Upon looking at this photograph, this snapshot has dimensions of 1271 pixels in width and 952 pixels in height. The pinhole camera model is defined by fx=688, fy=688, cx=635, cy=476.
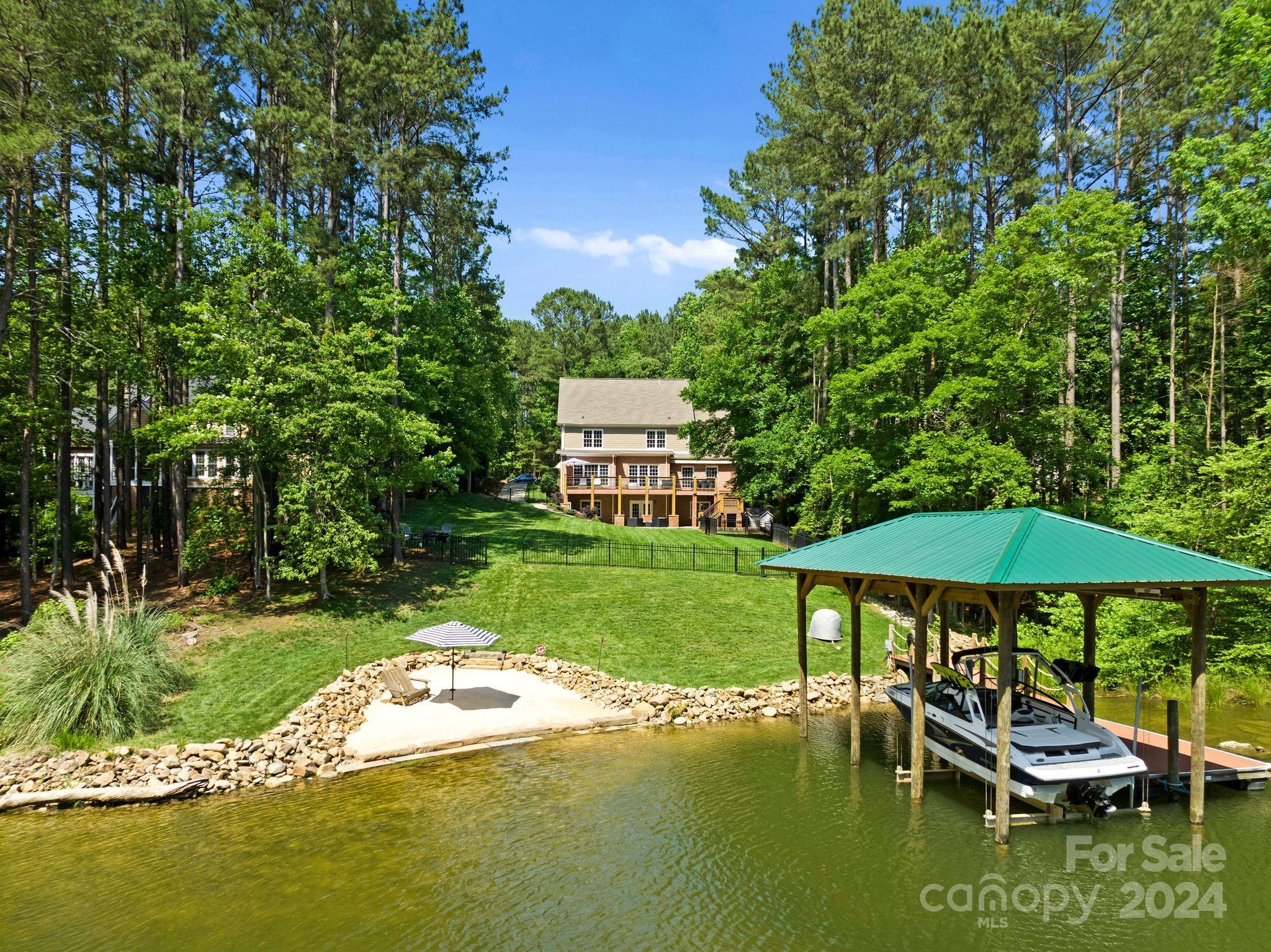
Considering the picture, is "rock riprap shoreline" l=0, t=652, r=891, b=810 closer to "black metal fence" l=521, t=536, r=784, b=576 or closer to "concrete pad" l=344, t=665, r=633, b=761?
"concrete pad" l=344, t=665, r=633, b=761

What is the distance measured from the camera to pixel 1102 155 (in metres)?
29.1

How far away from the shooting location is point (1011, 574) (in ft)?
35.3

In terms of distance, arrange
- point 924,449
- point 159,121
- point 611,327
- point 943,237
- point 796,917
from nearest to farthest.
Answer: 1. point 796,917
2. point 159,121
3. point 924,449
4. point 943,237
5. point 611,327

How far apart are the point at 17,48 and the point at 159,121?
6673 mm

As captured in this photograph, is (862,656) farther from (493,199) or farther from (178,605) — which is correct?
(493,199)

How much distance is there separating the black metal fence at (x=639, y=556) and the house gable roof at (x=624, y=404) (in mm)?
18035

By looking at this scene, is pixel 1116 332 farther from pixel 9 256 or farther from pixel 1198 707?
pixel 9 256

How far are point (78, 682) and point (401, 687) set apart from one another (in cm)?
660

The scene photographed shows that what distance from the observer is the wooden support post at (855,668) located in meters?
14.7

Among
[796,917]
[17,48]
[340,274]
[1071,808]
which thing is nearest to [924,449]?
[1071,808]

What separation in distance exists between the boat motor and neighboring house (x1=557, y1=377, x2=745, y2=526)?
116 ft

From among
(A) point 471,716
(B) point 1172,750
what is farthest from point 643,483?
(B) point 1172,750

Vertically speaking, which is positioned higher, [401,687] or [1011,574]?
[1011,574]

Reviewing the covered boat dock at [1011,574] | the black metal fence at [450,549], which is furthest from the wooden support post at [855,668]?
the black metal fence at [450,549]
